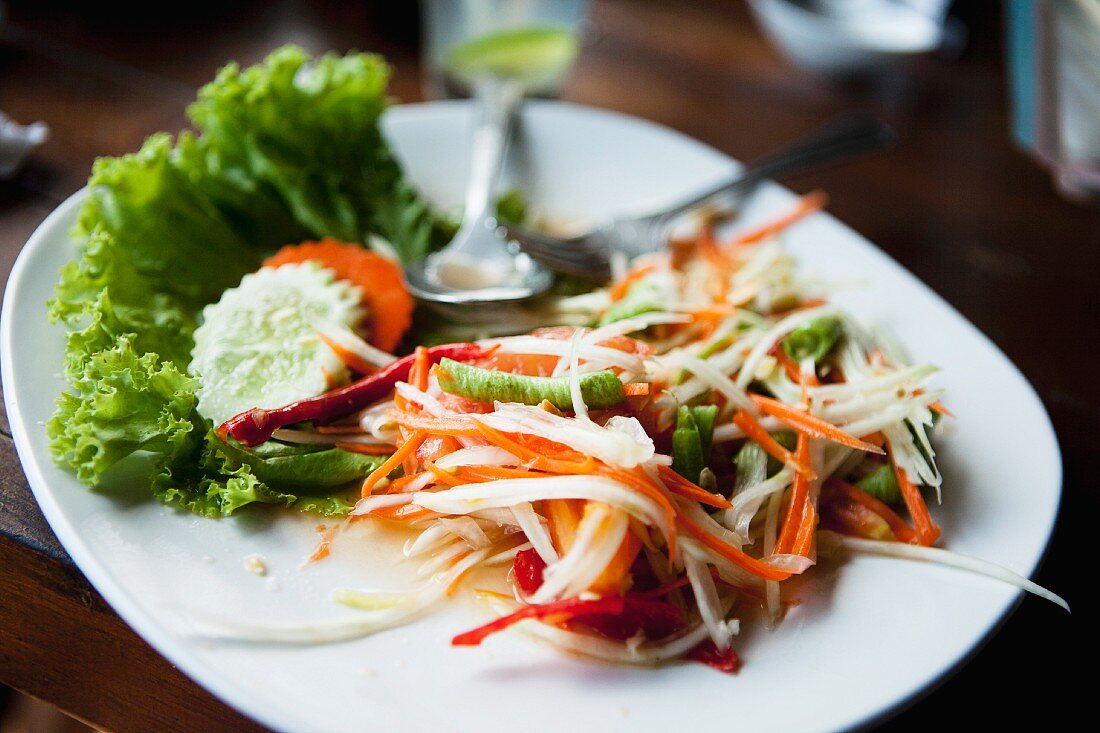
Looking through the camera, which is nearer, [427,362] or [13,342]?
[13,342]

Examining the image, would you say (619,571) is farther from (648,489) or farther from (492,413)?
(492,413)

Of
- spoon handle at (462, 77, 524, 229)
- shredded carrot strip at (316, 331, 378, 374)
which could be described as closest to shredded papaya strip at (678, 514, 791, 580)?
shredded carrot strip at (316, 331, 378, 374)

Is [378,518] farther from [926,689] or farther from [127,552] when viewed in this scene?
[926,689]

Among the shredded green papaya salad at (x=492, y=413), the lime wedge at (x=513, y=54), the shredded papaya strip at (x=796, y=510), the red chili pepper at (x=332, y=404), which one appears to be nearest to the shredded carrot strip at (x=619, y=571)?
the shredded green papaya salad at (x=492, y=413)

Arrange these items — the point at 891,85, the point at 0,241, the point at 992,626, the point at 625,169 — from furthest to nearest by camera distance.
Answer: the point at 891,85 < the point at 625,169 < the point at 0,241 < the point at 992,626

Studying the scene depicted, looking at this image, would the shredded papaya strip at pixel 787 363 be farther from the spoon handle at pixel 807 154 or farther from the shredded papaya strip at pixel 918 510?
the spoon handle at pixel 807 154

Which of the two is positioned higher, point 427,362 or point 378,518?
point 427,362

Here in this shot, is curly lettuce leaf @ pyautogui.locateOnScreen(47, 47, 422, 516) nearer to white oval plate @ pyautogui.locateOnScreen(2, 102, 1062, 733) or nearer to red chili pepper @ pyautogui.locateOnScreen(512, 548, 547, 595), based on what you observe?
white oval plate @ pyautogui.locateOnScreen(2, 102, 1062, 733)

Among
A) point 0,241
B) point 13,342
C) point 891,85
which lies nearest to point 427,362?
point 13,342
